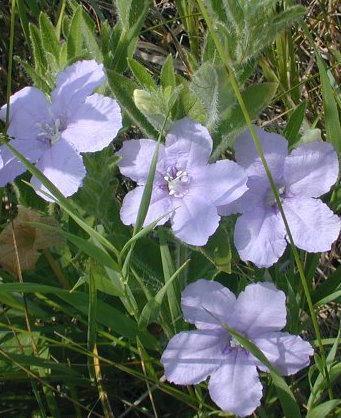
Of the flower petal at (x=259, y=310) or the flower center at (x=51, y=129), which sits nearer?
the flower petal at (x=259, y=310)

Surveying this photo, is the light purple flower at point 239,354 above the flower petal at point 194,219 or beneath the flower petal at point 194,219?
beneath

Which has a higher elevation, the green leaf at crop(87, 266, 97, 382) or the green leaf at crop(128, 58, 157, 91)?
the green leaf at crop(128, 58, 157, 91)

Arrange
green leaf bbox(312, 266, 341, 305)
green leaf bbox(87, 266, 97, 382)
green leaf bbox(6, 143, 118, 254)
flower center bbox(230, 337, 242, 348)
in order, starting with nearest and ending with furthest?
green leaf bbox(6, 143, 118, 254)
green leaf bbox(87, 266, 97, 382)
flower center bbox(230, 337, 242, 348)
green leaf bbox(312, 266, 341, 305)

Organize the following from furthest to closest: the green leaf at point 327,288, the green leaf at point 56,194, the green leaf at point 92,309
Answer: the green leaf at point 327,288 → the green leaf at point 92,309 → the green leaf at point 56,194

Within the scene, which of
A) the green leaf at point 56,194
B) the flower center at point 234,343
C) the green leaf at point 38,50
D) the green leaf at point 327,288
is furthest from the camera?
the green leaf at point 327,288

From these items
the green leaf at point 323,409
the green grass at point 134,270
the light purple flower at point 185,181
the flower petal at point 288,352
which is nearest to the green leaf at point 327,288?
the green grass at point 134,270

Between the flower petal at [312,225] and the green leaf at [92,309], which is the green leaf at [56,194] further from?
the flower petal at [312,225]

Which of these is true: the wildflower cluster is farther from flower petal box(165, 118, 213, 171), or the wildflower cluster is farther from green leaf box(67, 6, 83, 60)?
green leaf box(67, 6, 83, 60)

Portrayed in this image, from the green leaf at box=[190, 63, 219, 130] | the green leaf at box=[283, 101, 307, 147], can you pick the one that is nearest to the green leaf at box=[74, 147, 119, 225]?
the green leaf at box=[190, 63, 219, 130]
